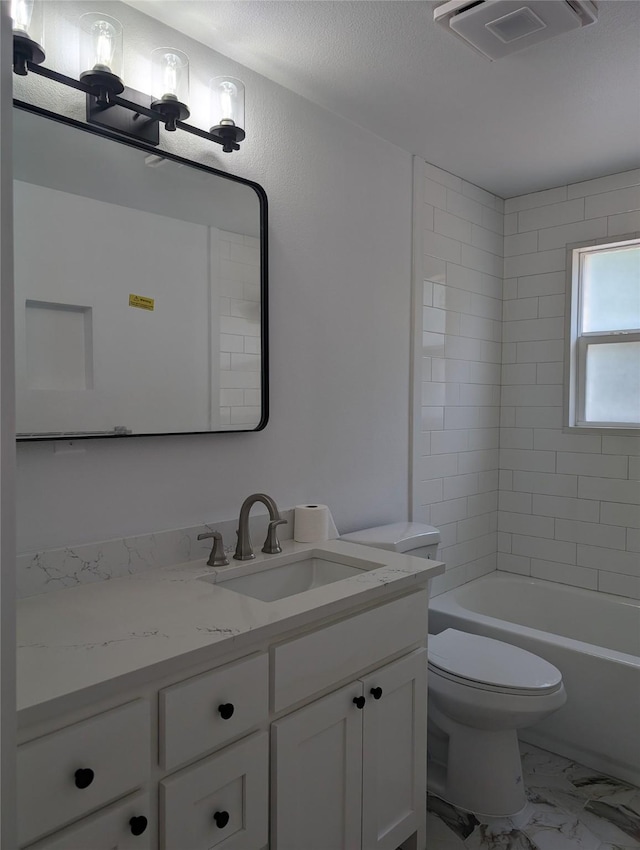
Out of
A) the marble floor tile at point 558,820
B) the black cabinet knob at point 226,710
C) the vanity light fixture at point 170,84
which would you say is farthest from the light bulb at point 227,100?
the marble floor tile at point 558,820

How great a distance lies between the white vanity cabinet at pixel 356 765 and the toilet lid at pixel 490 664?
29cm

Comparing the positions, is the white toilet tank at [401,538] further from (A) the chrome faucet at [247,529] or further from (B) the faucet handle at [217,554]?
(B) the faucet handle at [217,554]

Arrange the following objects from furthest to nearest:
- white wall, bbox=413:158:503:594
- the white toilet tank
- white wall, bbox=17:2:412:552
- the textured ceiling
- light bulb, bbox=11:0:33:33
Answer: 1. white wall, bbox=413:158:503:594
2. the white toilet tank
3. the textured ceiling
4. white wall, bbox=17:2:412:552
5. light bulb, bbox=11:0:33:33

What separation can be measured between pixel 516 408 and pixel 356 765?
2.31 m

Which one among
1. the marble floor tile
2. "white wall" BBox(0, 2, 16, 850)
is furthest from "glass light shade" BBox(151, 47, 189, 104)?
the marble floor tile

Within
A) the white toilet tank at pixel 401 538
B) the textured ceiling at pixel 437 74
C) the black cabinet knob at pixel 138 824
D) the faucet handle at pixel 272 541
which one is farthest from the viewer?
the white toilet tank at pixel 401 538

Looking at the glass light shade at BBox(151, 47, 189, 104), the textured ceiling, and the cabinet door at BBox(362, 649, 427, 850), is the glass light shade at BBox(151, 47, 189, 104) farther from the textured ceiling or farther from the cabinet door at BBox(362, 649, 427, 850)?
the cabinet door at BBox(362, 649, 427, 850)

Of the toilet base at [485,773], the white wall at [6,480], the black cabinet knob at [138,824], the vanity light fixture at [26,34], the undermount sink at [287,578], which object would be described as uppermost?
the vanity light fixture at [26,34]

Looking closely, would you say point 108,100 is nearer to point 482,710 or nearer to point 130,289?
point 130,289

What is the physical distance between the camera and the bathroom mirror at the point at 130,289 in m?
1.53

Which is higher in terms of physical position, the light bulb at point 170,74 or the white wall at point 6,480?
the light bulb at point 170,74

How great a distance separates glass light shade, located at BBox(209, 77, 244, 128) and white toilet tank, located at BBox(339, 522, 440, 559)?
1.46 m

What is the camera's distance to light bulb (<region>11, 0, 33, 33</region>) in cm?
141

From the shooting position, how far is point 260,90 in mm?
2111
